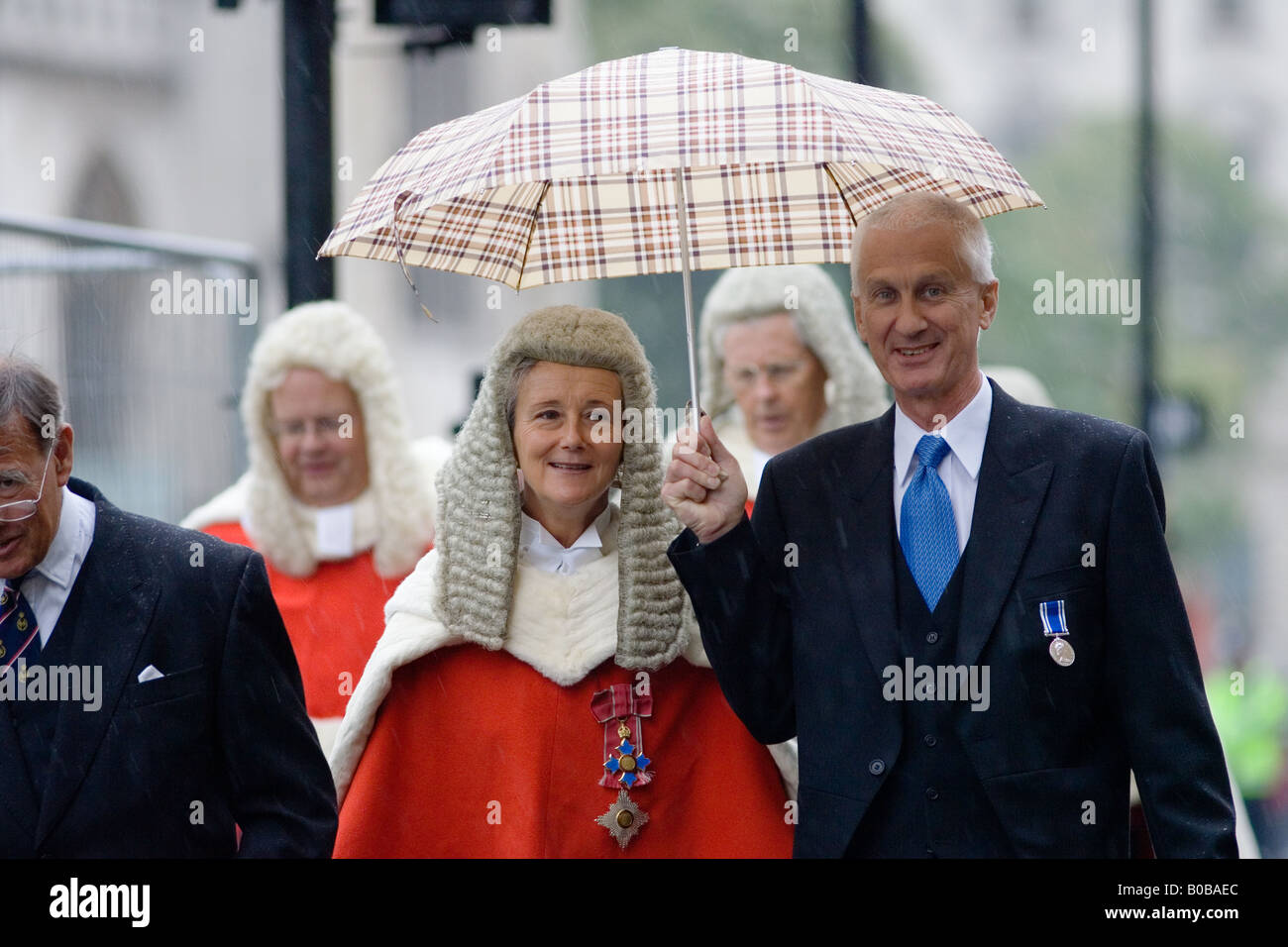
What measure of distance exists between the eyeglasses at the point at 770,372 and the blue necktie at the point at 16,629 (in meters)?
3.31

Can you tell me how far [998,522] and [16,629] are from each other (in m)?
2.10

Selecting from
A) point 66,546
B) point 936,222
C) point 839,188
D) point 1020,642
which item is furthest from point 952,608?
point 66,546

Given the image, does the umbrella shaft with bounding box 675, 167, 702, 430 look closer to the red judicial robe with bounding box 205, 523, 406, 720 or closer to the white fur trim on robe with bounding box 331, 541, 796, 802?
the white fur trim on robe with bounding box 331, 541, 796, 802

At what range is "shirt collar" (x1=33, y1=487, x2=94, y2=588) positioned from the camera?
366cm

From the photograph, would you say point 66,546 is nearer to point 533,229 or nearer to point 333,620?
point 533,229

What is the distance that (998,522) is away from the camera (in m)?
3.68

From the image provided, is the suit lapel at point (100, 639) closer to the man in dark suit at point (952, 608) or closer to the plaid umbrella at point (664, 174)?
the plaid umbrella at point (664, 174)

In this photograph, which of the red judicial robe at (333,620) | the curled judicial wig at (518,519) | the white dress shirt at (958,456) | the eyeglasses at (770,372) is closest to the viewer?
the white dress shirt at (958,456)

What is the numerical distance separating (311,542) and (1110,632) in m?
3.38

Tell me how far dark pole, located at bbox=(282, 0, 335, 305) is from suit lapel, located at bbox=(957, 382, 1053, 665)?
304 centimetres

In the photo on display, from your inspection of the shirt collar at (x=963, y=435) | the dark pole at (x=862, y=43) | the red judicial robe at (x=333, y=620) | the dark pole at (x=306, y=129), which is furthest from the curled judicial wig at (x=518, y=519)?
the dark pole at (x=862, y=43)

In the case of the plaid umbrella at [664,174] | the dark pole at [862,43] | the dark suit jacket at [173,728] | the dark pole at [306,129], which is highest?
the dark pole at [862,43]

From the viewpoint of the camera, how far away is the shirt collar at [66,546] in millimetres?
3660

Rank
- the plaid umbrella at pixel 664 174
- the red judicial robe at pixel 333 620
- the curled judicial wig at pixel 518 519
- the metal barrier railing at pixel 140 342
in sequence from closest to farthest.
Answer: the plaid umbrella at pixel 664 174 → the curled judicial wig at pixel 518 519 → the red judicial robe at pixel 333 620 → the metal barrier railing at pixel 140 342
